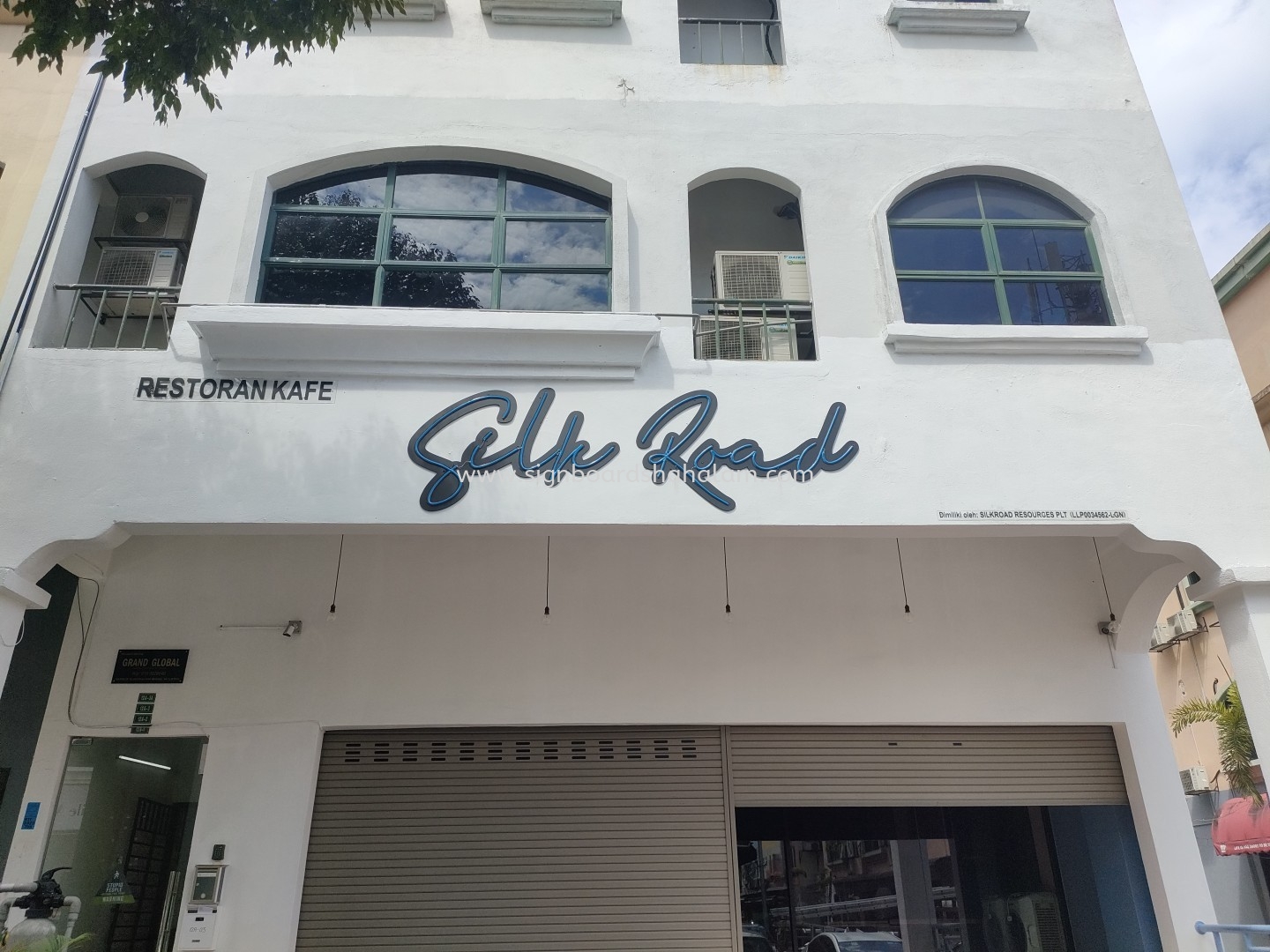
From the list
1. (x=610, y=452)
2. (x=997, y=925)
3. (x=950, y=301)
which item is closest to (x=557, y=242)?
(x=610, y=452)

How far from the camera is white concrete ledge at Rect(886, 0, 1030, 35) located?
8.11m

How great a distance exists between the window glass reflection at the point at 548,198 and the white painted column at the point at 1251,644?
520 centimetres

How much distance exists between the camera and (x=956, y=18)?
814 centimetres

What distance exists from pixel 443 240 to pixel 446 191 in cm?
46

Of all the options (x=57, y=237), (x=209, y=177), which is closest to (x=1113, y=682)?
(x=209, y=177)

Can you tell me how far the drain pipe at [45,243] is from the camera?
254 inches

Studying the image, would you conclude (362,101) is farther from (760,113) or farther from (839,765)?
(839,765)

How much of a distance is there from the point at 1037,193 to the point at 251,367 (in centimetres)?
618

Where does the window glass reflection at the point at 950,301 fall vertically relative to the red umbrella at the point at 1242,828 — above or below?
above

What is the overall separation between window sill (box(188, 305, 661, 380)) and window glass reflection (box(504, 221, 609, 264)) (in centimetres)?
97

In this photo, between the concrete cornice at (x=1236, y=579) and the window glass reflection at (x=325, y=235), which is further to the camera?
the window glass reflection at (x=325, y=235)

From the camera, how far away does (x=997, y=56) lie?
8.14 metres

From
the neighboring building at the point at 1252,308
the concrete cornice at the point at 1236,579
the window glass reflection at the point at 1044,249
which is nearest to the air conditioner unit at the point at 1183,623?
the neighboring building at the point at 1252,308

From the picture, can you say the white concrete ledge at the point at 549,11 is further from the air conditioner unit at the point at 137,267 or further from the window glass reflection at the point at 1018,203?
the window glass reflection at the point at 1018,203
